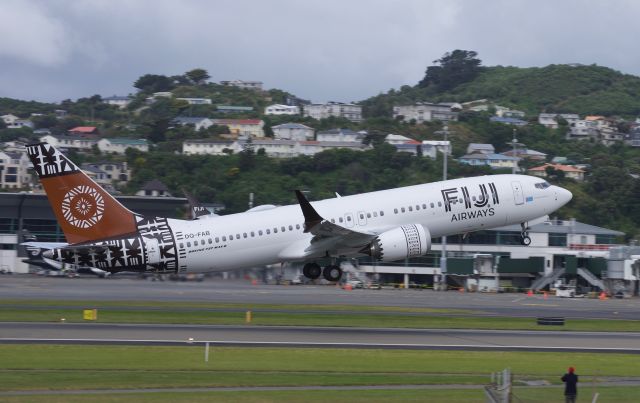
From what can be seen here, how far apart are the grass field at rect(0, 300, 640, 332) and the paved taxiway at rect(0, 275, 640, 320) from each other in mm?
2635

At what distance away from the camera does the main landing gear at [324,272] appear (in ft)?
196

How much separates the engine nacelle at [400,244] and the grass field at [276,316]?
14.7 ft

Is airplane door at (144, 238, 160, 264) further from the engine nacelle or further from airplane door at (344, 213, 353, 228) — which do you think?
the engine nacelle

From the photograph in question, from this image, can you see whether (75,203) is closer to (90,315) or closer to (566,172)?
(90,315)

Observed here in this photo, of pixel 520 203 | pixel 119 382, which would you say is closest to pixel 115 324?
pixel 119 382

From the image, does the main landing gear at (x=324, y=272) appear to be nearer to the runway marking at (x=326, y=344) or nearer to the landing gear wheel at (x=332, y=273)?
the landing gear wheel at (x=332, y=273)

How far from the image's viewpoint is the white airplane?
58.3 meters

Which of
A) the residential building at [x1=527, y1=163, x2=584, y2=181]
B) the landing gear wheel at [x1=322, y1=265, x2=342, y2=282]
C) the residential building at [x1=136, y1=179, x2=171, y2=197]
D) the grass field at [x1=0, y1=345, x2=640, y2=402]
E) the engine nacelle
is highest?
the residential building at [x1=527, y1=163, x2=584, y2=181]

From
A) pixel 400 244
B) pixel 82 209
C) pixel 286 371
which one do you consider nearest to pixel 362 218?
pixel 400 244

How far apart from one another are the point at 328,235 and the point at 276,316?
797 centimetres

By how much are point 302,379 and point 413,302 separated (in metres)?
39.9

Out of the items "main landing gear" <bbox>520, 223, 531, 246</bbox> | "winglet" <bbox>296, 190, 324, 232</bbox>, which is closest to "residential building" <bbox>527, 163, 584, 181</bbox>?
"main landing gear" <bbox>520, 223, 531, 246</bbox>

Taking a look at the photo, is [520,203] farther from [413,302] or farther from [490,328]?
[413,302]

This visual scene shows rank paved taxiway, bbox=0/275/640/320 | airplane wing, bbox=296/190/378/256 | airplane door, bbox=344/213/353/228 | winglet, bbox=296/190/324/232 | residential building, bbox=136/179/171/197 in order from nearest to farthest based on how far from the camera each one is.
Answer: winglet, bbox=296/190/324/232 < airplane wing, bbox=296/190/378/256 < airplane door, bbox=344/213/353/228 < paved taxiway, bbox=0/275/640/320 < residential building, bbox=136/179/171/197
